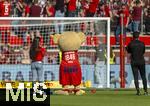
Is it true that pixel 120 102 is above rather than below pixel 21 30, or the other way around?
below

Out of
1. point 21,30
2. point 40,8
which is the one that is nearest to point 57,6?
point 40,8

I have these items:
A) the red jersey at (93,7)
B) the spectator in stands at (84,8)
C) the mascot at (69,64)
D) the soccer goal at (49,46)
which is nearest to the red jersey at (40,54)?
the soccer goal at (49,46)

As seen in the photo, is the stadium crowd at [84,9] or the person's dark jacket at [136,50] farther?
the stadium crowd at [84,9]

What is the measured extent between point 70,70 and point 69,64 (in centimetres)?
17

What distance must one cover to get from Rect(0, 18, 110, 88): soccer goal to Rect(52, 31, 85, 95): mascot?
517 centimetres

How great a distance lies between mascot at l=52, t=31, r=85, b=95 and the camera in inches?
900

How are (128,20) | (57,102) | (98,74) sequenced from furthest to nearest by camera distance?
1. (128,20)
2. (98,74)
3. (57,102)

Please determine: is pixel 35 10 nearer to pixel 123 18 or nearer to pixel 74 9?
pixel 74 9

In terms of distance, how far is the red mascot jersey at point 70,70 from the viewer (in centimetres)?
2283

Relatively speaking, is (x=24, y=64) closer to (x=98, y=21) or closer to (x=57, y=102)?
(x=98, y=21)

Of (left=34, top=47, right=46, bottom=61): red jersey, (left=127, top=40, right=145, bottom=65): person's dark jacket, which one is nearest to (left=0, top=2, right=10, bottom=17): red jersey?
(left=34, top=47, right=46, bottom=61): red jersey

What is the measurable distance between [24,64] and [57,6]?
263 inches

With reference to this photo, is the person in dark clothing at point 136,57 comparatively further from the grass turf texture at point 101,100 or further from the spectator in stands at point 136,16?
the spectator in stands at point 136,16

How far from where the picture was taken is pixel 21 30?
95.4ft
